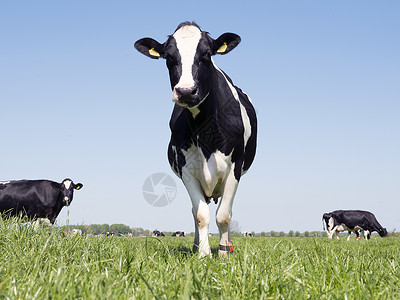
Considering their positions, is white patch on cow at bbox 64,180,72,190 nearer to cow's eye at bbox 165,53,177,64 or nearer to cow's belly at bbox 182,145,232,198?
cow's belly at bbox 182,145,232,198

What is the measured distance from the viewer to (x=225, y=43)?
5957 mm

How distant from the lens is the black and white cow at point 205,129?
215 inches

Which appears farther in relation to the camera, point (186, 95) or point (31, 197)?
point (31, 197)

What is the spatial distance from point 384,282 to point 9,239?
3.46 meters

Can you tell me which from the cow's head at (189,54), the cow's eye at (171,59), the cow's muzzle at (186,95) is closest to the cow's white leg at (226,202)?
the cow's head at (189,54)

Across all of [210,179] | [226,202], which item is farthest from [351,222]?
[210,179]

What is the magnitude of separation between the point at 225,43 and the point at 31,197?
1271cm

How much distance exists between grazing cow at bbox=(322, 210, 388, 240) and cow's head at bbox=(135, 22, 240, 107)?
2772 cm

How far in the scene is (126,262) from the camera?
315 cm

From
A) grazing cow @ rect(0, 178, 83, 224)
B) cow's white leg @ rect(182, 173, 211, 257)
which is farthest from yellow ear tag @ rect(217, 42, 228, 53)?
grazing cow @ rect(0, 178, 83, 224)

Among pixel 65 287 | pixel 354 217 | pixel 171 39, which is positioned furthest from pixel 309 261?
pixel 354 217

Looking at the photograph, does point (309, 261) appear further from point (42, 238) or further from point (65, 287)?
point (42, 238)

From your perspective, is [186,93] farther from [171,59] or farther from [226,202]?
[226,202]

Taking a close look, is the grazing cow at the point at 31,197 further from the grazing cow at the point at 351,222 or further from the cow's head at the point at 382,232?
the cow's head at the point at 382,232
